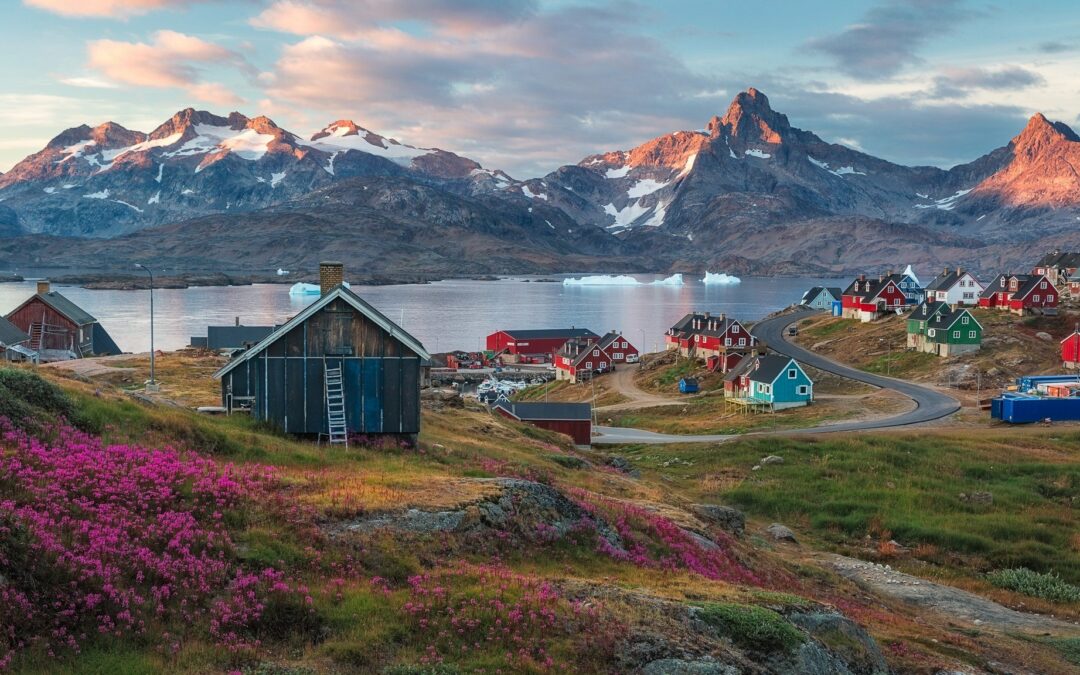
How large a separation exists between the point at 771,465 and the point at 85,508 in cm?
4370

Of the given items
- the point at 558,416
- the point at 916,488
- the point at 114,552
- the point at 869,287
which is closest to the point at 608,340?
the point at 869,287

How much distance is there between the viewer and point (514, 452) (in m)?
38.3

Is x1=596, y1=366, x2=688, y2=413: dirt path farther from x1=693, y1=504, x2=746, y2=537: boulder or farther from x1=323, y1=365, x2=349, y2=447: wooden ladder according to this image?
x1=323, y1=365, x2=349, y2=447: wooden ladder

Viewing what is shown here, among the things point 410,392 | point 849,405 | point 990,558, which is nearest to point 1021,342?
point 849,405

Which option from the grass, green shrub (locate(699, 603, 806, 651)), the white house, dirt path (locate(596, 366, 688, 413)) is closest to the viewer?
green shrub (locate(699, 603, 806, 651))

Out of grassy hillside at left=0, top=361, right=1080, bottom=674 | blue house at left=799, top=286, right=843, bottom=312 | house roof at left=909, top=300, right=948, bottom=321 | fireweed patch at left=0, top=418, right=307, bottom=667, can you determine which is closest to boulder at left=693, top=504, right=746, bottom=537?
grassy hillside at left=0, top=361, right=1080, bottom=674

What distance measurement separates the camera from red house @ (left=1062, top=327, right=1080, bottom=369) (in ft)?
277

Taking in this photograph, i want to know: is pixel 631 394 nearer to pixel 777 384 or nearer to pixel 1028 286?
pixel 777 384

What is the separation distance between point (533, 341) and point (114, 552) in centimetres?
13326

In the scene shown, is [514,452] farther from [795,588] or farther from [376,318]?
[795,588]

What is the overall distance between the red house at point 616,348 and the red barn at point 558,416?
5385 centimetres

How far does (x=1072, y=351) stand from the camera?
85.4 meters

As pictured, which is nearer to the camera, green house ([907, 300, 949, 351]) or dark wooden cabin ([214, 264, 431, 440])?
dark wooden cabin ([214, 264, 431, 440])

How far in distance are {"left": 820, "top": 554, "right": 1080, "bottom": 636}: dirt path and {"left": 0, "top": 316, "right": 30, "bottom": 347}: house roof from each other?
206 ft
